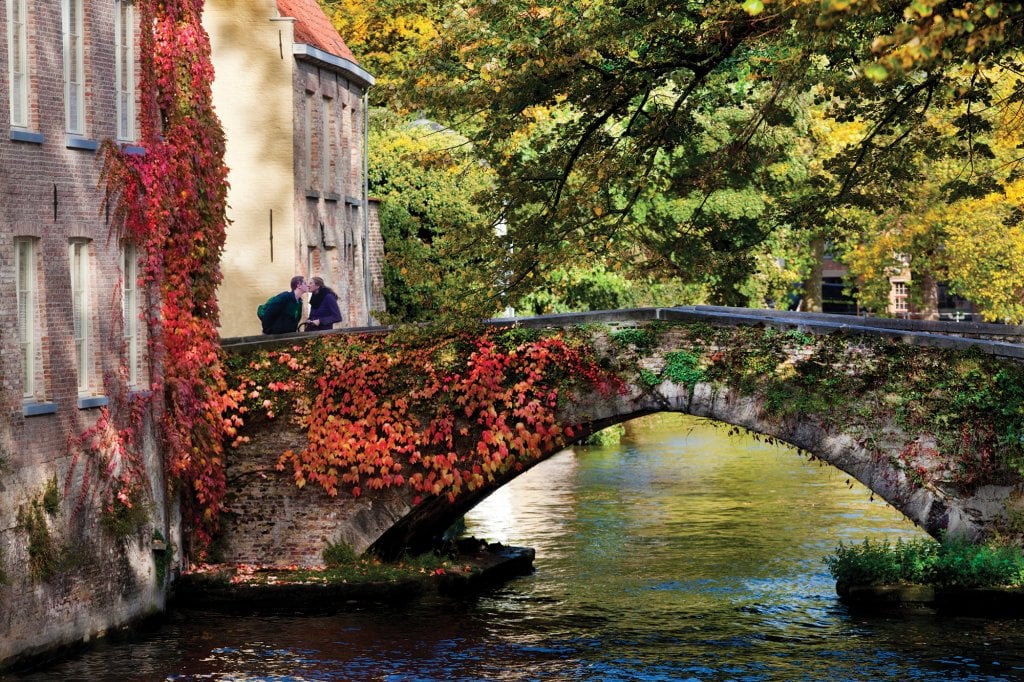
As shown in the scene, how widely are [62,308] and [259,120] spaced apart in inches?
463

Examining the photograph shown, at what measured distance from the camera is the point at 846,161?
2136 centimetres

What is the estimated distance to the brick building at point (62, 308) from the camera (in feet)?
53.9

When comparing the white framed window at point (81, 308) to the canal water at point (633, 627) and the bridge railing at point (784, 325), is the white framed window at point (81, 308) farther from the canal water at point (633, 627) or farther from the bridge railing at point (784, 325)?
the bridge railing at point (784, 325)

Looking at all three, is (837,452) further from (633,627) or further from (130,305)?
(130,305)

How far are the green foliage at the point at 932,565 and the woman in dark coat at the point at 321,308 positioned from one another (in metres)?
7.04

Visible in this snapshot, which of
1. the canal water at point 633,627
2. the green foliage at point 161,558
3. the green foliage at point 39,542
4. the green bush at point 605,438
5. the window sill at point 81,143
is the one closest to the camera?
the green foliage at point 39,542

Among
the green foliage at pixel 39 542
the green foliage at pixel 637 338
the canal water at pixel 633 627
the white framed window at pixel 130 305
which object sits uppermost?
the white framed window at pixel 130 305

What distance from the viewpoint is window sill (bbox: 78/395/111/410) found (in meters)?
17.8

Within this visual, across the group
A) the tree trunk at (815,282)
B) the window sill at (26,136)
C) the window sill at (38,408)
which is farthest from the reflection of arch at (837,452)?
the tree trunk at (815,282)

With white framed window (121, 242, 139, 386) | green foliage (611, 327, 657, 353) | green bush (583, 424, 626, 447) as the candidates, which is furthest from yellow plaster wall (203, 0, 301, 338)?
green bush (583, 424, 626, 447)

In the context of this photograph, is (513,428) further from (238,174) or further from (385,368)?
(238,174)

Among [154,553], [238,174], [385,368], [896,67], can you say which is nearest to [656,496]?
[238,174]

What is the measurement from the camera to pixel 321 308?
930 inches

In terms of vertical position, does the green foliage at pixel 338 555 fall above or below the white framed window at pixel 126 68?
below
